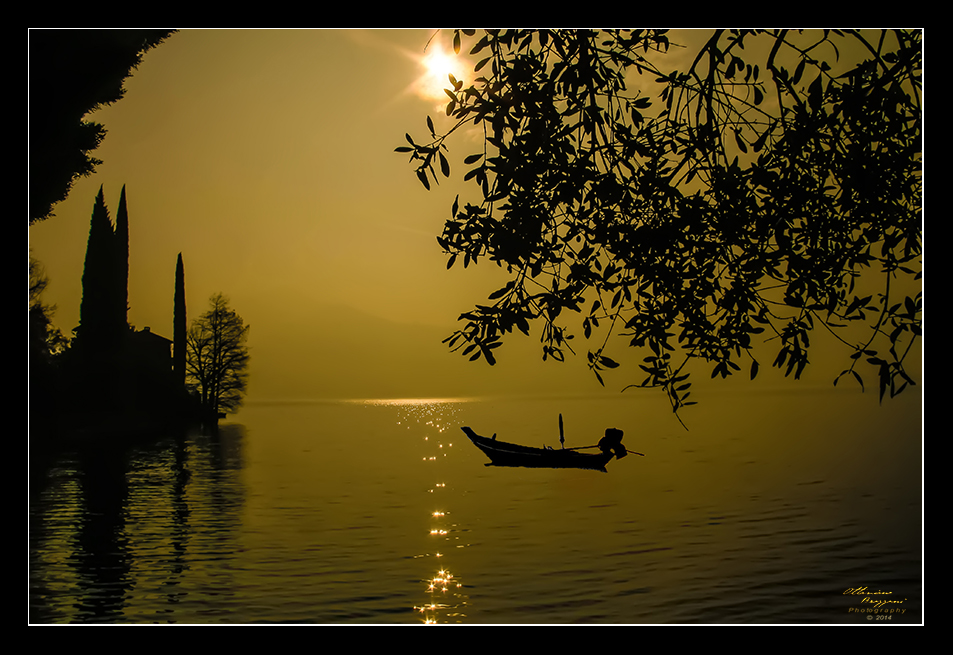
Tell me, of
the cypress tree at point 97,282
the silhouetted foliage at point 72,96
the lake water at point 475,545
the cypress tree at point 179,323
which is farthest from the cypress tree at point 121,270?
the silhouetted foliage at point 72,96

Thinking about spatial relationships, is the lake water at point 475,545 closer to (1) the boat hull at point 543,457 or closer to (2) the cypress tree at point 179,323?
(1) the boat hull at point 543,457

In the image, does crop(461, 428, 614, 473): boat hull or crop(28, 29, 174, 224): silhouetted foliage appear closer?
crop(28, 29, 174, 224): silhouetted foliage

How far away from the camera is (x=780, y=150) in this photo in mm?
5840

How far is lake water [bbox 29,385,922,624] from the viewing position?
13508 millimetres

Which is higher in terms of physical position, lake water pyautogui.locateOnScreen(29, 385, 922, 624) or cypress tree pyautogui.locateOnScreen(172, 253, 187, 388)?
cypress tree pyautogui.locateOnScreen(172, 253, 187, 388)

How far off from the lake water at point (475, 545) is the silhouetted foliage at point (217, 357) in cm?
2331

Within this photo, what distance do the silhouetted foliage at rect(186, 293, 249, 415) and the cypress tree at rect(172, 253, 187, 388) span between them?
7267 millimetres

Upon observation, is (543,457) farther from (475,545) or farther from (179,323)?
(179,323)

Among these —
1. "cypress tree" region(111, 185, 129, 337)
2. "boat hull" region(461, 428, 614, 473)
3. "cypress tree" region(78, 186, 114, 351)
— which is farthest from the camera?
"cypress tree" region(111, 185, 129, 337)

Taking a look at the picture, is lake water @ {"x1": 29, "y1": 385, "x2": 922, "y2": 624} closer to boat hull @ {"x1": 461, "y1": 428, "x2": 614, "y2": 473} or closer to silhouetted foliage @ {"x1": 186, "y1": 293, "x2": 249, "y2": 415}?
boat hull @ {"x1": 461, "y1": 428, "x2": 614, "y2": 473}

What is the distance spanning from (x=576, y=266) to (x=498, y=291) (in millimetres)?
770

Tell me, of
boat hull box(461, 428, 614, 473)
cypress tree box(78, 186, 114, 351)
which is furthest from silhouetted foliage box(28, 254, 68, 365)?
boat hull box(461, 428, 614, 473)
